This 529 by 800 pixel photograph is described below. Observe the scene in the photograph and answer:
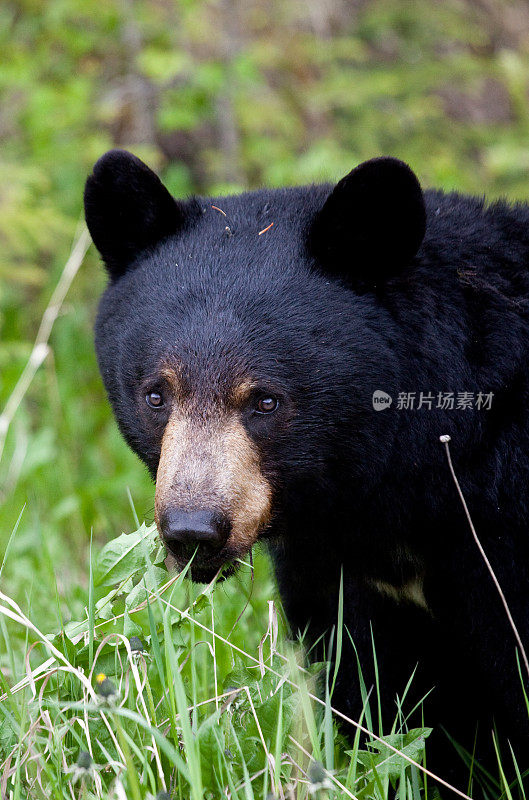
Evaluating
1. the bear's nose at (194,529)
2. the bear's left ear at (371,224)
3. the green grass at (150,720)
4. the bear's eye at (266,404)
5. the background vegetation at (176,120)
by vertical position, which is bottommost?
the green grass at (150,720)

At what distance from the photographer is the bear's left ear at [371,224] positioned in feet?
8.18

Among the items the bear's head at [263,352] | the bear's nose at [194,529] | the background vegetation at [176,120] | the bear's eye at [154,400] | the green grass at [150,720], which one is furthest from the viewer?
the background vegetation at [176,120]

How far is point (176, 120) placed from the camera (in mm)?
6426

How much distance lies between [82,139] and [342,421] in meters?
4.88

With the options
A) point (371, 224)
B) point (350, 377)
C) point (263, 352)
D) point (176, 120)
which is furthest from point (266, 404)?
point (176, 120)

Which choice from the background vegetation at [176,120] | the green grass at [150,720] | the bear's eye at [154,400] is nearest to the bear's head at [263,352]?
the bear's eye at [154,400]

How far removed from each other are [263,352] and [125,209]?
27.7 inches

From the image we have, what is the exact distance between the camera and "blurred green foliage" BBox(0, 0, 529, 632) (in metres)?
5.82

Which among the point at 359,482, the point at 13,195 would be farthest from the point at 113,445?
the point at 359,482

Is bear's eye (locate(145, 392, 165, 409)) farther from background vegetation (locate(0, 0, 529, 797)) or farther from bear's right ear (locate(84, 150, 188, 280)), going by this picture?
background vegetation (locate(0, 0, 529, 797))

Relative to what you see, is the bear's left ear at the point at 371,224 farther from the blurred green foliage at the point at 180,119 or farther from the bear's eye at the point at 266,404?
the blurred green foliage at the point at 180,119

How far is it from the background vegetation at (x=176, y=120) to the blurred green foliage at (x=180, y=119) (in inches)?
0.6

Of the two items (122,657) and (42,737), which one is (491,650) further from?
(42,737)

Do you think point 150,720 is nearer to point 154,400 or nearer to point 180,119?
point 154,400
